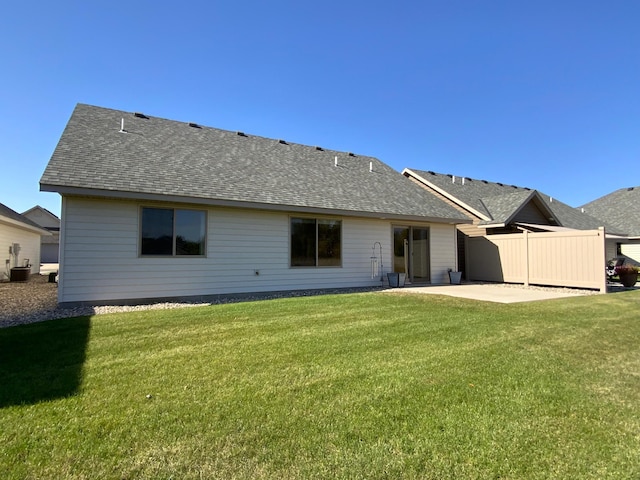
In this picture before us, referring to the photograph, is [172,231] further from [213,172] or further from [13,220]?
[13,220]

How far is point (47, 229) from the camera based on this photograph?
37.9m

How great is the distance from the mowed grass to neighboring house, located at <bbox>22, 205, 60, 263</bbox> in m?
37.8

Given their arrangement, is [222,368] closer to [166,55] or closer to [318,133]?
[166,55]

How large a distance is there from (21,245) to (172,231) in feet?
54.6

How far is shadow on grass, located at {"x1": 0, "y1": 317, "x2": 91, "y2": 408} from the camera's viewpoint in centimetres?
348

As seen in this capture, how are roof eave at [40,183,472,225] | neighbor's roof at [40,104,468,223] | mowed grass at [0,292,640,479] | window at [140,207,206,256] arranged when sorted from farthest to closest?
1. window at [140,207,206,256]
2. neighbor's roof at [40,104,468,223]
3. roof eave at [40,183,472,225]
4. mowed grass at [0,292,640,479]

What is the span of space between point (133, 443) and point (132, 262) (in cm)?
782

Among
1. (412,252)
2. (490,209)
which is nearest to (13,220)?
(412,252)

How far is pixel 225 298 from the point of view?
1030 centimetres

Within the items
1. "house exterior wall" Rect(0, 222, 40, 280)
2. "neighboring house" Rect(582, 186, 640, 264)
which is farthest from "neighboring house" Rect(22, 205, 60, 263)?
"neighboring house" Rect(582, 186, 640, 264)

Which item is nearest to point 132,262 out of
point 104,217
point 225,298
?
point 104,217

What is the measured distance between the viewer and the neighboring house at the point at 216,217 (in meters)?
9.02

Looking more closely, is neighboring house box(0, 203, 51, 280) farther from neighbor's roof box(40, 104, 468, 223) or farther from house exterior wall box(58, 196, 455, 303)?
house exterior wall box(58, 196, 455, 303)

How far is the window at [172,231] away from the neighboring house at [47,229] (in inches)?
1268
